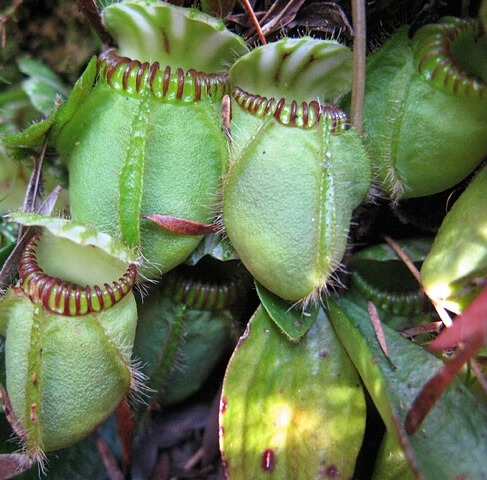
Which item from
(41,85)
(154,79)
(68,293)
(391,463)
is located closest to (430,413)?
(391,463)

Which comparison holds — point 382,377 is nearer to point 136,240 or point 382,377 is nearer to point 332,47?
point 136,240

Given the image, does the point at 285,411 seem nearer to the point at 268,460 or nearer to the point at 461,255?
the point at 268,460

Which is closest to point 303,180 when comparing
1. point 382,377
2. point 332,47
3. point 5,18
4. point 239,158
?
point 239,158

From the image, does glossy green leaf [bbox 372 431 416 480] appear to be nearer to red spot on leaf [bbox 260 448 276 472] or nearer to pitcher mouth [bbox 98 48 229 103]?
red spot on leaf [bbox 260 448 276 472]

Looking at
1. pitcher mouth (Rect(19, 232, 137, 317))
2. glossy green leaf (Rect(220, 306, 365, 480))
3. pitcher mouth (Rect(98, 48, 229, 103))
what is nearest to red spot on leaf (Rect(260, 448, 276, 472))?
glossy green leaf (Rect(220, 306, 365, 480))

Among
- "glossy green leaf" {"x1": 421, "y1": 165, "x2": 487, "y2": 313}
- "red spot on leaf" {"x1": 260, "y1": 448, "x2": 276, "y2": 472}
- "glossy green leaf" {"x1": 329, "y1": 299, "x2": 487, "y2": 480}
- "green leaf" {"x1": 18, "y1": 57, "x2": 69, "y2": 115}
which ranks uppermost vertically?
"green leaf" {"x1": 18, "y1": 57, "x2": 69, "y2": 115}
